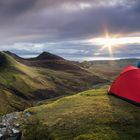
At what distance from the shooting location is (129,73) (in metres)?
39.2

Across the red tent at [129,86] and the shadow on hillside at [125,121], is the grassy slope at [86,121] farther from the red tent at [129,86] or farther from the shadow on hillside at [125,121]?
the red tent at [129,86]

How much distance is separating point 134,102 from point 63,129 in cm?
1006

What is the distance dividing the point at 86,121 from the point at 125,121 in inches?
144

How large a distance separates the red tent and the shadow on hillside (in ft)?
3.62

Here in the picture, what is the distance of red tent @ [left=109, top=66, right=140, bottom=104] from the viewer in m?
35.0

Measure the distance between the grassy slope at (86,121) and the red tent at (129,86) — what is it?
1.01m

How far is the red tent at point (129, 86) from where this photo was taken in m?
35.0

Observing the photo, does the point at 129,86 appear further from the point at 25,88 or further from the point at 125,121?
the point at 25,88

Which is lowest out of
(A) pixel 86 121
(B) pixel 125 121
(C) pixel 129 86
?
(B) pixel 125 121

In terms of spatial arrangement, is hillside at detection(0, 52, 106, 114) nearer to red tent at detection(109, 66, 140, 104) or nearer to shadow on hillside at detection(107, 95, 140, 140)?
red tent at detection(109, 66, 140, 104)

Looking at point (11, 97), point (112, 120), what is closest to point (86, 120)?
point (112, 120)

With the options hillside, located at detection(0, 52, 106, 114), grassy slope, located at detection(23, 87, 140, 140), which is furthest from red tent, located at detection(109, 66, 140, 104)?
hillside, located at detection(0, 52, 106, 114)

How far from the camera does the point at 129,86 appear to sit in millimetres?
36969

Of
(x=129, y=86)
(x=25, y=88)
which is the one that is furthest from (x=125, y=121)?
(x=25, y=88)
